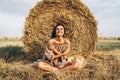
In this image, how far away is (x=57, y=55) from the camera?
9.88 m

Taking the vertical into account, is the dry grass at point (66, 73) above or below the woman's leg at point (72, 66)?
below

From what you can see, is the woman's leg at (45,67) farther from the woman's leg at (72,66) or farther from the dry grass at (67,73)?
the woman's leg at (72,66)

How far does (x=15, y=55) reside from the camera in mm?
12008

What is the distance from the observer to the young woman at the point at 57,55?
9.48 metres

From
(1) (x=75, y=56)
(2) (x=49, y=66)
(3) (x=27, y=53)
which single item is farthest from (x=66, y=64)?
(3) (x=27, y=53)

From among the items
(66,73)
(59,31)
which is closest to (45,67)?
(66,73)

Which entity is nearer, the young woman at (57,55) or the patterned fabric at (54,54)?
the young woman at (57,55)

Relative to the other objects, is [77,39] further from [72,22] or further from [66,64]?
[66,64]

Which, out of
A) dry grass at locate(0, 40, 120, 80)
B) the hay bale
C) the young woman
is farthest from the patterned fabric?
the hay bale

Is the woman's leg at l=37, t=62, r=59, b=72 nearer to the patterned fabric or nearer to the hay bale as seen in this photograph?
the patterned fabric

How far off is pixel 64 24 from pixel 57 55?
173 cm

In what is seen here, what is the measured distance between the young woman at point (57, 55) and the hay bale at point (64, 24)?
0.78 meters

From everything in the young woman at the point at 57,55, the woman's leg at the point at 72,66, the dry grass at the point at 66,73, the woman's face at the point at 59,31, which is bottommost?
the dry grass at the point at 66,73

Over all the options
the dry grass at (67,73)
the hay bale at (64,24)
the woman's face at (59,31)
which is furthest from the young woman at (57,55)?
the hay bale at (64,24)
